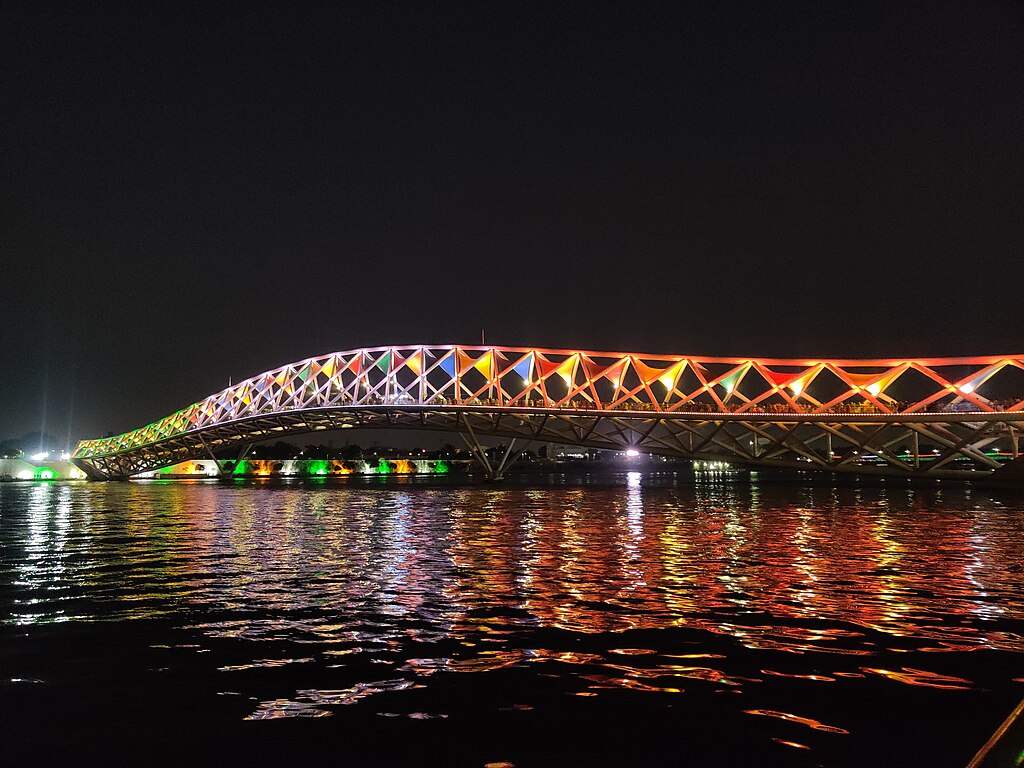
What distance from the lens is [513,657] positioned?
8891mm

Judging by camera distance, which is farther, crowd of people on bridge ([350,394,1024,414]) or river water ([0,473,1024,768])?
crowd of people on bridge ([350,394,1024,414])

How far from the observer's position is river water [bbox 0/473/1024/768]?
6.22 meters

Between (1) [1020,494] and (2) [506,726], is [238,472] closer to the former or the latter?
(1) [1020,494]

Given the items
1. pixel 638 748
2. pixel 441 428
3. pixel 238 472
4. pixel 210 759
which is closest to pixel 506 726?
pixel 638 748

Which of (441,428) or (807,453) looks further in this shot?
(441,428)

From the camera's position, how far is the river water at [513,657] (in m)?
6.22

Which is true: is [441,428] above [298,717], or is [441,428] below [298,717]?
above

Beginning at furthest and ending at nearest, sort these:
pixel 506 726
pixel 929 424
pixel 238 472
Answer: pixel 238 472 → pixel 929 424 → pixel 506 726

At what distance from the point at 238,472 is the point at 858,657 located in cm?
18378

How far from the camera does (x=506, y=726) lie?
6.55 meters

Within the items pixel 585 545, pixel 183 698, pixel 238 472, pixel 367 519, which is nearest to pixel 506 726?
pixel 183 698

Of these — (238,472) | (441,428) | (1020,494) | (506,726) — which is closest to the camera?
(506,726)

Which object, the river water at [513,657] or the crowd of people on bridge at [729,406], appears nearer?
the river water at [513,657]

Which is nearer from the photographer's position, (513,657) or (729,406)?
(513,657)
